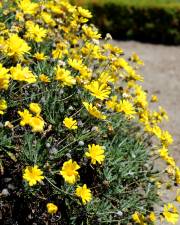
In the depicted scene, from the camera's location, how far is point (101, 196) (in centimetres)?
350

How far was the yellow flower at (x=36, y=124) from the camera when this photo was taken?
9.26 feet

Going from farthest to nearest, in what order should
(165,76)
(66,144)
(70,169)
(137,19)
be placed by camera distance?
(137,19), (165,76), (66,144), (70,169)

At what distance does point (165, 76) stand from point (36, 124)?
209 inches

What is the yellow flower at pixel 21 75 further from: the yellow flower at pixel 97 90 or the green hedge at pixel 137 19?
the green hedge at pixel 137 19

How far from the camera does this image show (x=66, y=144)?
3.27 metres

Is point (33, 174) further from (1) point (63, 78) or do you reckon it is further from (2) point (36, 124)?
(1) point (63, 78)

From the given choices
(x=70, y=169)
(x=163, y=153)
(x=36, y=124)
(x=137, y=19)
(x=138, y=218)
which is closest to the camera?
(x=36, y=124)

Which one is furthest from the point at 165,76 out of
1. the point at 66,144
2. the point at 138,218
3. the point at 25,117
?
the point at 25,117

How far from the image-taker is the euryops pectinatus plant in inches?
120

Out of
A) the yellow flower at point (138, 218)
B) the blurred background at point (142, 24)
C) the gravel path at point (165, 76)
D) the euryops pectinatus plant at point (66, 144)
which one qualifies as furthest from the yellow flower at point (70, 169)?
the blurred background at point (142, 24)

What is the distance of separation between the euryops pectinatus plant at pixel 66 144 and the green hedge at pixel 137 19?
5.15 metres

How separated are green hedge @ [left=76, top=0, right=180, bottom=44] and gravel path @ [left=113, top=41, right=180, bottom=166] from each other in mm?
255

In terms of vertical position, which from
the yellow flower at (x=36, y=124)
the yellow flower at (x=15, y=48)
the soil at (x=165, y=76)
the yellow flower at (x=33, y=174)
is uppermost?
the soil at (x=165, y=76)

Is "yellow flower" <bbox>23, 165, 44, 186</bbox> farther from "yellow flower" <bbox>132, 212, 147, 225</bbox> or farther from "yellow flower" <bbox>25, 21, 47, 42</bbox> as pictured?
"yellow flower" <bbox>25, 21, 47, 42</bbox>
